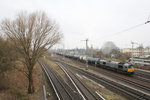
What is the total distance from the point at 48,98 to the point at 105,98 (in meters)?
6.90

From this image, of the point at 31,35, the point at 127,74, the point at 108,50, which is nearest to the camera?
the point at 31,35

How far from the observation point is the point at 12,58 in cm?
1366

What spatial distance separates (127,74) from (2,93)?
23.5 meters

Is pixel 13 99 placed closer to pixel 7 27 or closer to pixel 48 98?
pixel 48 98

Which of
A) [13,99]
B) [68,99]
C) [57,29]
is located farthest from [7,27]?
[68,99]

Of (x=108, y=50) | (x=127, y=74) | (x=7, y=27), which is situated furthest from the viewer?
(x=108, y=50)

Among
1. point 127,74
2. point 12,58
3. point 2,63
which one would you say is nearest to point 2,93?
point 2,63

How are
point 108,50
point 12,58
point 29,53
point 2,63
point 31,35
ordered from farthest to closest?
point 108,50 → point 12,58 → point 2,63 → point 29,53 → point 31,35

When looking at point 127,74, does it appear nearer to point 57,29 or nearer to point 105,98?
point 105,98

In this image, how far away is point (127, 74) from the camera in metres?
19.9

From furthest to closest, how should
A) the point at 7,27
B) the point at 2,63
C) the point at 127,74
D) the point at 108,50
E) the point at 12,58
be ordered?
1. the point at 108,50
2. the point at 127,74
3. the point at 12,58
4. the point at 2,63
5. the point at 7,27

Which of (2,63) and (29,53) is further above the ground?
(29,53)

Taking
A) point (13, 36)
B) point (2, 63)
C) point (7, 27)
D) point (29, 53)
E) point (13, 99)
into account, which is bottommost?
point (13, 99)

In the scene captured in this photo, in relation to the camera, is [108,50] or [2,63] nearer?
[2,63]
